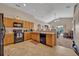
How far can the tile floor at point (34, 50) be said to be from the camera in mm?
2369

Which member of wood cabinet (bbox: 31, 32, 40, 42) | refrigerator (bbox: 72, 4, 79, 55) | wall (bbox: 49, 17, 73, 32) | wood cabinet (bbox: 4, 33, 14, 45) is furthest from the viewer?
wood cabinet (bbox: 31, 32, 40, 42)

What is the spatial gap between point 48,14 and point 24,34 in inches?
32.6

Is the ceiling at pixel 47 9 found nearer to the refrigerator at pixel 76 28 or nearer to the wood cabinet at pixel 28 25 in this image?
the refrigerator at pixel 76 28

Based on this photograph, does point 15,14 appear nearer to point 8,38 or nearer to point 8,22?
point 8,22

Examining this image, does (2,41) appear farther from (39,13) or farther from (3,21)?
(39,13)

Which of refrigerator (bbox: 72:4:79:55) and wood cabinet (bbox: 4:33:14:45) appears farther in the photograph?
wood cabinet (bbox: 4:33:14:45)

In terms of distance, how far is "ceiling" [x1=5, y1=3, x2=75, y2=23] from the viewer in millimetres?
2275

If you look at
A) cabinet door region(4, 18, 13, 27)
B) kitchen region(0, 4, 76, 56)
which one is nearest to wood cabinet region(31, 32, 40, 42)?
kitchen region(0, 4, 76, 56)

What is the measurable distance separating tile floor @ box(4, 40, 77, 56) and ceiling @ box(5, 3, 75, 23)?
2.42 ft

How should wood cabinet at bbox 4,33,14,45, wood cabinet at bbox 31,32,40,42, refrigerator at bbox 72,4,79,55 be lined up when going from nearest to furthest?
refrigerator at bbox 72,4,79,55
wood cabinet at bbox 4,33,14,45
wood cabinet at bbox 31,32,40,42

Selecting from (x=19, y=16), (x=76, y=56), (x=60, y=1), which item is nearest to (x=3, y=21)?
(x=19, y=16)

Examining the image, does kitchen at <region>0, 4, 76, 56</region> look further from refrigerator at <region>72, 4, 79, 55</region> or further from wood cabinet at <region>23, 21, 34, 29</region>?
refrigerator at <region>72, 4, 79, 55</region>

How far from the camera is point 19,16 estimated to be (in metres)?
2.56

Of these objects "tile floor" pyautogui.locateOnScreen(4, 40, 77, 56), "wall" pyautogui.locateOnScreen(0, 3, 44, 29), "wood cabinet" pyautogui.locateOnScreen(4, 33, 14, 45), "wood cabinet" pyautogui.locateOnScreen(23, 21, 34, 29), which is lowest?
"tile floor" pyautogui.locateOnScreen(4, 40, 77, 56)
